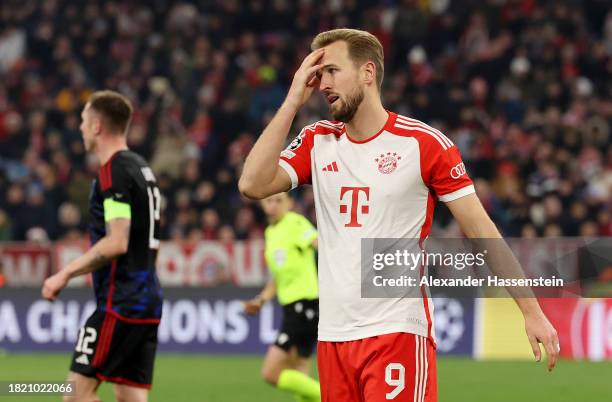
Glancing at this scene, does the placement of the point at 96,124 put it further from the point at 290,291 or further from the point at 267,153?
the point at 290,291

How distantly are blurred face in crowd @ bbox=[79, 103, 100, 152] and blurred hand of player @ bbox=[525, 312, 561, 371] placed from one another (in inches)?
127

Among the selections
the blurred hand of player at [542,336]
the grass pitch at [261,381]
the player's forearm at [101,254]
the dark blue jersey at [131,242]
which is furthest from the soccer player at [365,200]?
the grass pitch at [261,381]

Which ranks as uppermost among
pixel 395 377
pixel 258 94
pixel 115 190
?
pixel 258 94

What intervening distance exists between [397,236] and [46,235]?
579 inches

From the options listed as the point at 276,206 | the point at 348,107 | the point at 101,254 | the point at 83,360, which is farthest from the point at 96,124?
the point at 276,206

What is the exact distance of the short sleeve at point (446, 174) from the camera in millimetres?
5078

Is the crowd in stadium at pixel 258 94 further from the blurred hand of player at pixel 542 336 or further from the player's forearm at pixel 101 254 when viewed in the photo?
the blurred hand of player at pixel 542 336

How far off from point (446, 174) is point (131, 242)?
2595 millimetres

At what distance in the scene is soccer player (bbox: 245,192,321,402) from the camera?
10.4m

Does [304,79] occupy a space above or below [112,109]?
below

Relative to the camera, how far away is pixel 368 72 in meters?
5.21

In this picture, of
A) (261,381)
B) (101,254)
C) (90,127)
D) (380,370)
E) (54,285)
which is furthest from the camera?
(261,381)

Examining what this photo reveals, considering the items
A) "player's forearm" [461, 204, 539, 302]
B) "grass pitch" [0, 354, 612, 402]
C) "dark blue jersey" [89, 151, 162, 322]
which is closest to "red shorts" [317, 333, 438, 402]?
"player's forearm" [461, 204, 539, 302]

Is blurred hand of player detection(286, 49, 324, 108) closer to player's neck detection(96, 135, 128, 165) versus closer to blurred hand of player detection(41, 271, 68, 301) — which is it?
blurred hand of player detection(41, 271, 68, 301)
